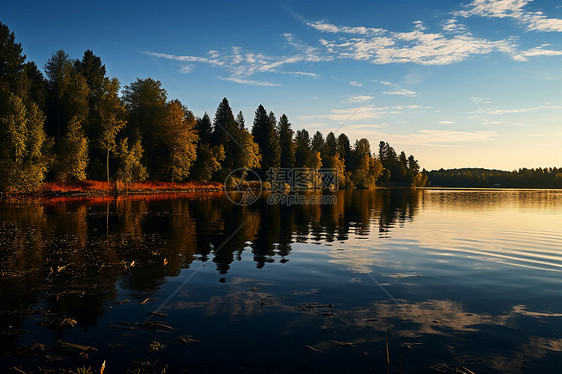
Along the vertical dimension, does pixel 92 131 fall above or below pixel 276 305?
above

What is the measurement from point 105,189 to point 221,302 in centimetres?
6656

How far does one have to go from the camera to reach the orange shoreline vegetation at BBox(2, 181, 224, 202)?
185 ft

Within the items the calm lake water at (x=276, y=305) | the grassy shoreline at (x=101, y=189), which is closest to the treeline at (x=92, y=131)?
the grassy shoreline at (x=101, y=189)

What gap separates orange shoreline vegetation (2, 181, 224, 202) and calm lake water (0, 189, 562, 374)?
3918 cm

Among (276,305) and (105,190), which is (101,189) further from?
(276,305)

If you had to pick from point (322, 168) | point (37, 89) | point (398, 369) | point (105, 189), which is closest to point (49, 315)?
point (398, 369)

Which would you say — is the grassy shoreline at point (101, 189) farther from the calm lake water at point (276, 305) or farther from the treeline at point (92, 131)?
the calm lake water at point (276, 305)

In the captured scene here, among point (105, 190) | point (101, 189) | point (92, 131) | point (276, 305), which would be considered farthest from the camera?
point (92, 131)

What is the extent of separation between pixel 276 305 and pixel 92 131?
77286 millimetres

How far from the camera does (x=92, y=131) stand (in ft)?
245

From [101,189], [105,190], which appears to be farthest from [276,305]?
[105,190]

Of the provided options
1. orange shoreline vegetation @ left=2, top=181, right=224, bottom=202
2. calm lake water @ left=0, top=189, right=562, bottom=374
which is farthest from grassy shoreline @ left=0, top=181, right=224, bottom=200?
calm lake water @ left=0, top=189, right=562, bottom=374

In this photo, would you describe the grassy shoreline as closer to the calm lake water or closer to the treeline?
the treeline

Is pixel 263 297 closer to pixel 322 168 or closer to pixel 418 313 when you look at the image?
pixel 418 313
